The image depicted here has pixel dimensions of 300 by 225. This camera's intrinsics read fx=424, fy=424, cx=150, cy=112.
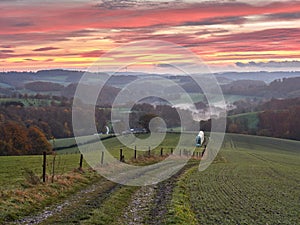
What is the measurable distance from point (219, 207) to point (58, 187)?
25.8 ft

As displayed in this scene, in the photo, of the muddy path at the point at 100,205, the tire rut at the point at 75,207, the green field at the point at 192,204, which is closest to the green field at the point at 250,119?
the green field at the point at 192,204

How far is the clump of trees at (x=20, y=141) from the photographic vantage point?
82.5 m

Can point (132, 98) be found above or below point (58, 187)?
above

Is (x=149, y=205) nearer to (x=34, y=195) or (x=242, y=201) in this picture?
(x=34, y=195)

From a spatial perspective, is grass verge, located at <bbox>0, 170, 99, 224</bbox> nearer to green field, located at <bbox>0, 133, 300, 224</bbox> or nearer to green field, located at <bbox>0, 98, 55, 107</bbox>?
green field, located at <bbox>0, 133, 300, 224</bbox>

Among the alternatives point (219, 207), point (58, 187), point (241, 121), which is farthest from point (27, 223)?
point (241, 121)

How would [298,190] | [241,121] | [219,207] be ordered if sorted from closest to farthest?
[219,207] < [298,190] < [241,121]

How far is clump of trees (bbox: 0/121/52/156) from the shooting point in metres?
82.5

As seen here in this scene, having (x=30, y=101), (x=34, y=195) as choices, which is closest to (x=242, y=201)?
(x=34, y=195)

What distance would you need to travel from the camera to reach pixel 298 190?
99.8 ft

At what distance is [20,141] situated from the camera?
279 feet

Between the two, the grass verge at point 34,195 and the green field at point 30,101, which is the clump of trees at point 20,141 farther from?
the green field at point 30,101

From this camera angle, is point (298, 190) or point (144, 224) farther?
point (298, 190)

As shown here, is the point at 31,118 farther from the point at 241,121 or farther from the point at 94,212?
the point at 94,212
